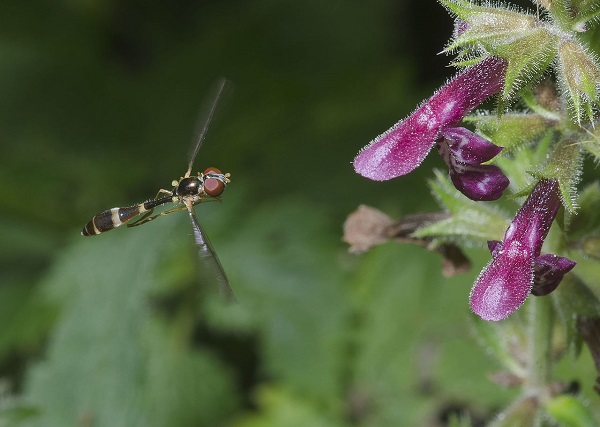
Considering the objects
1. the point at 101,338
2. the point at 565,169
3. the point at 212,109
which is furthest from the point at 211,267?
the point at 101,338

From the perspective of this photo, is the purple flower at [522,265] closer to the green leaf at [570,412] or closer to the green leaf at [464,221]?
the green leaf at [464,221]

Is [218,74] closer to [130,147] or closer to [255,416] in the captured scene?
[130,147]

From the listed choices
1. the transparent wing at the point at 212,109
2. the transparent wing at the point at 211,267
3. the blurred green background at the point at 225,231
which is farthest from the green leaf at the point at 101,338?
the transparent wing at the point at 211,267

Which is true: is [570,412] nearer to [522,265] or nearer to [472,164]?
[522,265]

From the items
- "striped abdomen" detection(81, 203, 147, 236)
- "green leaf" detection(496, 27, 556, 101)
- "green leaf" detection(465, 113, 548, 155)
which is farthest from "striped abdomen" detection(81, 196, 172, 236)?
"green leaf" detection(496, 27, 556, 101)

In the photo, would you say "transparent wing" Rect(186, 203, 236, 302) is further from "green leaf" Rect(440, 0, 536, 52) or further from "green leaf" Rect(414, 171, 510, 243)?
"green leaf" Rect(440, 0, 536, 52)

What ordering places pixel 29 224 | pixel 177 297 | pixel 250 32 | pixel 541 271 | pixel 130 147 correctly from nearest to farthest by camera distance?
1. pixel 541 271
2. pixel 177 297
3. pixel 29 224
4. pixel 130 147
5. pixel 250 32

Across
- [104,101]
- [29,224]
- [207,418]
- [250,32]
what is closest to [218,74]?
[250,32]
